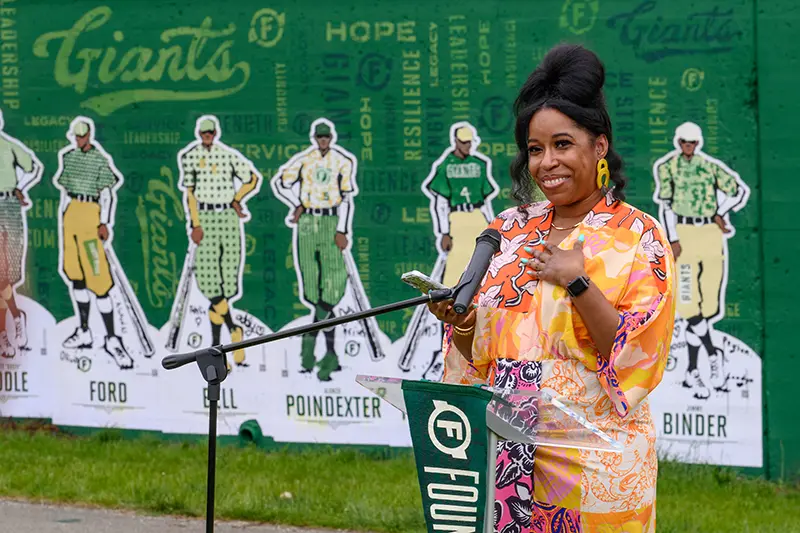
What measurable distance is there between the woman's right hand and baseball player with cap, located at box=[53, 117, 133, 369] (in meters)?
4.64

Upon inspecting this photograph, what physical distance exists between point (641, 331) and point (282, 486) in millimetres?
3714

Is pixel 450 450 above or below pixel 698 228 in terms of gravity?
below

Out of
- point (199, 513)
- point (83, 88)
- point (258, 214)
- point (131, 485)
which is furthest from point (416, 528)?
point (83, 88)

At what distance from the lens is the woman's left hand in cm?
318

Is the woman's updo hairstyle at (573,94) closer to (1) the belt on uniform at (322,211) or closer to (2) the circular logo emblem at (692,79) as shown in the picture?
(2) the circular logo emblem at (692,79)

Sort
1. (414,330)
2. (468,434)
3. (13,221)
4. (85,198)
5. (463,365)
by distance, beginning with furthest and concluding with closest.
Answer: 1. (13,221)
2. (85,198)
3. (414,330)
4. (463,365)
5. (468,434)

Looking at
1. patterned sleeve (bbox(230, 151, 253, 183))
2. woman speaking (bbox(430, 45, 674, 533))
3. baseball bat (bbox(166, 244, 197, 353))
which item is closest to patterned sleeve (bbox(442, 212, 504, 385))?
woman speaking (bbox(430, 45, 674, 533))

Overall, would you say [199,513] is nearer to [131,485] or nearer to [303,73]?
[131,485]

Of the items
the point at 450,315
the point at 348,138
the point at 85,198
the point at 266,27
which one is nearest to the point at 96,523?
the point at 85,198

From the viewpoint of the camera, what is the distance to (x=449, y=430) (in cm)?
309

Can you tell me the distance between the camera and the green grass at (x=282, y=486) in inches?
236

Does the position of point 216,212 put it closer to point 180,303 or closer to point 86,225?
point 180,303

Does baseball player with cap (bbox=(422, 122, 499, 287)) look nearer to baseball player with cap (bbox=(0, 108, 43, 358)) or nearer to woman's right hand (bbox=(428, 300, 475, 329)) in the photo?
baseball player with cap (bbox=(0, 108, 43, 358))

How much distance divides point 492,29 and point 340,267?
1630mm
